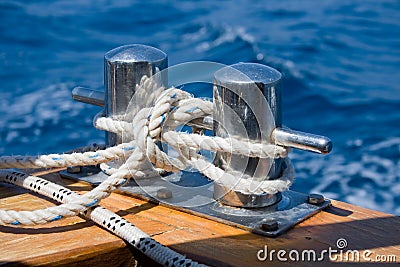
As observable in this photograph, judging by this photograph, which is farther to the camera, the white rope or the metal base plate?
the metal base plate

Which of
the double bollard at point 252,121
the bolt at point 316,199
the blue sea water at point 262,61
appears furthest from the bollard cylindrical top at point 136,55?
the blue sea water at point 262,61

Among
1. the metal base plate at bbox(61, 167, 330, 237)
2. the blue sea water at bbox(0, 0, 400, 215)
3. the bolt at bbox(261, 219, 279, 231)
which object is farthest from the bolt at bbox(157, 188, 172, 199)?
the blue sea water at bbox(0, 0, 400, 215)

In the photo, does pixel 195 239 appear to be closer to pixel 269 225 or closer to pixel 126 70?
pixel 269 225

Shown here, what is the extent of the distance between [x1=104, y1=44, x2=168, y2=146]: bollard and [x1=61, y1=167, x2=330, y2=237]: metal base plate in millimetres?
126

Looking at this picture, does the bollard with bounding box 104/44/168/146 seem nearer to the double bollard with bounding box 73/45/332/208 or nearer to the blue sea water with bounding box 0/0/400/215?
the double bollard with bounding box 73/45/332/208

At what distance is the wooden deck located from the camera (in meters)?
1.18

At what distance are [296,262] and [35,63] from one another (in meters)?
5.12

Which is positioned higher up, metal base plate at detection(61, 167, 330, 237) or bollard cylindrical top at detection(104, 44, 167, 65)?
bollard cylindrical top at detection(104, 44, 167, 65)

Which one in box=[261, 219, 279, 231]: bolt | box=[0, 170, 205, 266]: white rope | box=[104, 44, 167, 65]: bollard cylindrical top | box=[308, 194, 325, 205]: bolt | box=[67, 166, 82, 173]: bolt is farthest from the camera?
box=[67, 166, 82, 173]: bolt

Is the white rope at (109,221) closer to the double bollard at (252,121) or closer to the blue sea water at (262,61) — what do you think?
the double bollard at (252,121)

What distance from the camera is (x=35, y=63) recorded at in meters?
5.98

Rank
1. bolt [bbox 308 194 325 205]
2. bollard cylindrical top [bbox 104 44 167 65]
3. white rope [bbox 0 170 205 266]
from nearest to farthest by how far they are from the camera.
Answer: white rope [bbox 0 170 205 266]
bolt [bbox 308 194 325 205]
bollard cylindrical top [bbox 104 44 167 65]

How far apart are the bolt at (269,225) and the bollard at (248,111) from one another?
0.29 ft

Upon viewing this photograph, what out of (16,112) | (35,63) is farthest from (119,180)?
(35,63)
